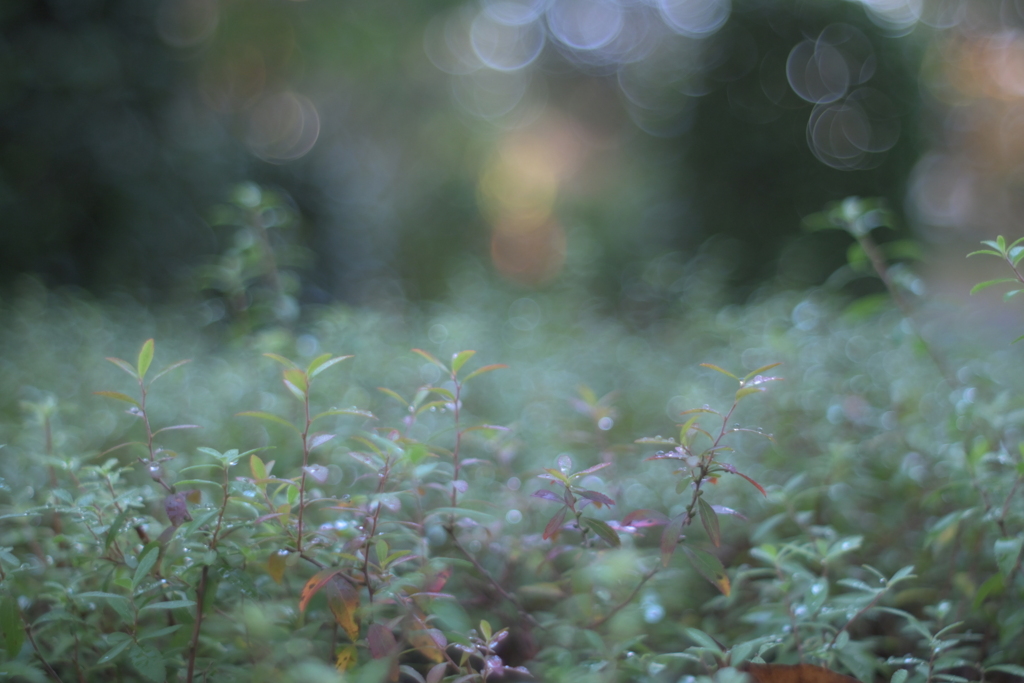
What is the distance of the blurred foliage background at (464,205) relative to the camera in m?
5.11

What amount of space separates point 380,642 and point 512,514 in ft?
2.25

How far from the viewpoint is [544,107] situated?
14.0m

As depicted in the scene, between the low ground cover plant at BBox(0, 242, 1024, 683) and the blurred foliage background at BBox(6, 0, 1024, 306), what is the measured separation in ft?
3.01

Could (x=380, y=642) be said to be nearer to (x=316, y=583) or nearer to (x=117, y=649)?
(x=316, y=583)

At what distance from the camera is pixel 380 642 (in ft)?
2.76

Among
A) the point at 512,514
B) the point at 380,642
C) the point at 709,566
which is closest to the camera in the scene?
the point at 380,642

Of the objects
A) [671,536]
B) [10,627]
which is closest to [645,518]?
[671,536]

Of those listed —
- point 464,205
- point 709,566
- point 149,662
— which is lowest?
point 149,662

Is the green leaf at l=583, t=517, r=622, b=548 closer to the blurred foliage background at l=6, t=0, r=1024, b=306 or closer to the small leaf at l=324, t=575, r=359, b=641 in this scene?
the small leaf at l=324, t=575, r=359, b=641

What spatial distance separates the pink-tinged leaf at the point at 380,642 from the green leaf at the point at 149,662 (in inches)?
11.6

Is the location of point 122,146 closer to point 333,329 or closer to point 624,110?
point 333,329

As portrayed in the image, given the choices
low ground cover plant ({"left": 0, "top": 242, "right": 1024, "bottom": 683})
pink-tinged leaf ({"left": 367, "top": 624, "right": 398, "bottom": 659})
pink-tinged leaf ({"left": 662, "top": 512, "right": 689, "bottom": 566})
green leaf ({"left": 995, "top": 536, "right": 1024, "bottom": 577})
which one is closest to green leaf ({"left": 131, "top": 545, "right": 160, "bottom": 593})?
low ground cover plant ({"left": 0, "top": 242, "right": 1024, "bottom": 683})

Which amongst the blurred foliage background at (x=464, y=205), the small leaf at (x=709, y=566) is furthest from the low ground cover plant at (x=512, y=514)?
the blurred foliage background at (x=464, y=205)

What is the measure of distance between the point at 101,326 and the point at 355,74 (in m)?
8.63
